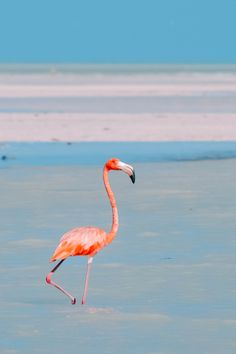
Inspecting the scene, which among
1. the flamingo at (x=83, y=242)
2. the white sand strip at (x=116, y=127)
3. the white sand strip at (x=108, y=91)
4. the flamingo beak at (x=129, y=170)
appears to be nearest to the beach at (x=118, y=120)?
the white sand strip at (x=116, y=127)

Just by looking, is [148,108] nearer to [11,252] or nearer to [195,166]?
[195,166]

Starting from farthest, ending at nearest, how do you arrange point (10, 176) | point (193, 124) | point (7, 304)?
point (193, 124)
point (10, 176)
point (7, 304)

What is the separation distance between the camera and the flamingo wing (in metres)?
8.26

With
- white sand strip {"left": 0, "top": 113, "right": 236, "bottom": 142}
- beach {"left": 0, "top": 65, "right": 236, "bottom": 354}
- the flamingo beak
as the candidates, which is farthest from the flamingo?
white sand strip {"left": 0, "top": 113, "right": 236, "bottom": 142}

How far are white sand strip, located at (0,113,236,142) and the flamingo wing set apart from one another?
15618mm

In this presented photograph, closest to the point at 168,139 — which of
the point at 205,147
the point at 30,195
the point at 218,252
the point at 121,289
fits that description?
the point at 205,147

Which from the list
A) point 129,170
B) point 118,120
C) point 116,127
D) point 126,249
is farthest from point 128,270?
point 118,120

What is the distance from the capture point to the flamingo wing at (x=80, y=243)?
27.1ft

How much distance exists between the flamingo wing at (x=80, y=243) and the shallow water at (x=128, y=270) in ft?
1.00

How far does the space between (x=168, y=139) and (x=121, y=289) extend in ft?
50.4

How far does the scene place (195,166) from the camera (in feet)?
58.0

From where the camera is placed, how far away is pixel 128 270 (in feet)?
31.7

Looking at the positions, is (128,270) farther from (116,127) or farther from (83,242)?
(116,127)

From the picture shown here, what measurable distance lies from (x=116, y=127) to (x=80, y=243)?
2012 centimetres
